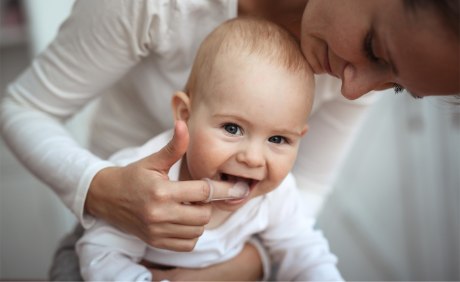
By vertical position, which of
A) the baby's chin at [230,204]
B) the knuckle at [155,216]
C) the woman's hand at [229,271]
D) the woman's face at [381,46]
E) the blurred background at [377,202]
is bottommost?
the blurred background at [377,202]

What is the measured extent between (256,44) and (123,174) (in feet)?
1.00

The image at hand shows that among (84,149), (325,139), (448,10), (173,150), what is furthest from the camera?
(325,139)

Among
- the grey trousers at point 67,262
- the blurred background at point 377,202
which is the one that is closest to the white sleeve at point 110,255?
the grey trousers at point 67,262

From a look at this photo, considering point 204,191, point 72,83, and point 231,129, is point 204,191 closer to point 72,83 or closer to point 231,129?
point 231,129

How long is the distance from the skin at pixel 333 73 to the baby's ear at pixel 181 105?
13cm

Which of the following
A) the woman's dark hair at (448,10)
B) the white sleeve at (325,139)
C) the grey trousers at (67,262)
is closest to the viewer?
the woman's dark hair at (448,10)

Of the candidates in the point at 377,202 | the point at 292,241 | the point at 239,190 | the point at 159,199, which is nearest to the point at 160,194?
the point at 159,199

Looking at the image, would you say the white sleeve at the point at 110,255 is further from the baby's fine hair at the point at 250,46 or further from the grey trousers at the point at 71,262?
the baby's fine hair at the point at 250,46

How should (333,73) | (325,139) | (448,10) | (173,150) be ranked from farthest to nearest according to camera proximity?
(325,139)
(333,73)
(173,150)
(448,10)

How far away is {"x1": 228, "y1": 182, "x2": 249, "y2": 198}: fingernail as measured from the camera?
843 mm

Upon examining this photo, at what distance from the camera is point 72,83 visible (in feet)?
3.29

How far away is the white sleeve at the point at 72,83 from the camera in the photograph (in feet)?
3.01

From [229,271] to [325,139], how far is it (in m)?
0.45

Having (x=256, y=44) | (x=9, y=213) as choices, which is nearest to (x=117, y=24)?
(x=256, y=44)
